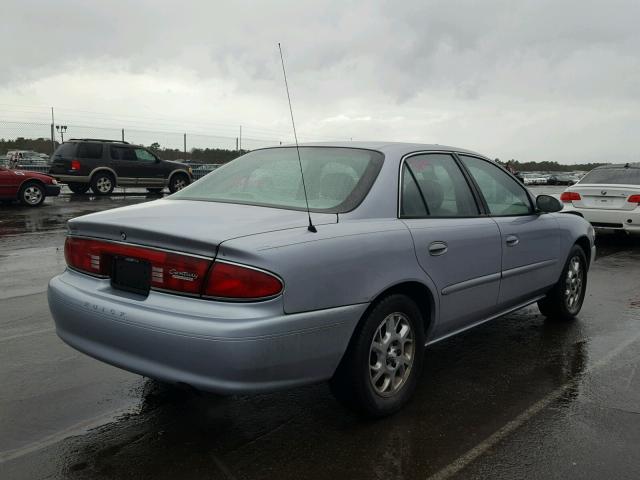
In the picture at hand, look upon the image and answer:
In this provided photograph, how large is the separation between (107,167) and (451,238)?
18.1m

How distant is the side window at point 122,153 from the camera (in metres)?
20.1

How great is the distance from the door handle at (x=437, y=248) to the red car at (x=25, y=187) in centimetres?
1453

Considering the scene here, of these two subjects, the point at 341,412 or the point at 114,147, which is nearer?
the point at 341,412

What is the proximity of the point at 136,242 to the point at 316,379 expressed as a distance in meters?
1.12

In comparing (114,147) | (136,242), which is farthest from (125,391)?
(114,147)

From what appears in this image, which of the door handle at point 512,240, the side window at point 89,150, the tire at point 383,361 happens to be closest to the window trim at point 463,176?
the door handle at point 512,240

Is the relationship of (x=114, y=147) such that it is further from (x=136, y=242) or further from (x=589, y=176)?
(x=136, y=242)

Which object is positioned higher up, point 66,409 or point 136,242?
point 136,242

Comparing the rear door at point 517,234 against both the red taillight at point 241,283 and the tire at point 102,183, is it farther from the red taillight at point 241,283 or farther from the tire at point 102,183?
the tire at point 102,183

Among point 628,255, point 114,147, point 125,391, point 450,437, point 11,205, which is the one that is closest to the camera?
point 450,437

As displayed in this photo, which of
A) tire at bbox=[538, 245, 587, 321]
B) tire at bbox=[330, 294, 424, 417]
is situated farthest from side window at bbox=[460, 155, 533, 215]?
tire at bbox=[330, 294, 424, 417]

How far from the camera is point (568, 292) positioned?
541 cm

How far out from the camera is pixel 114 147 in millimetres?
20156

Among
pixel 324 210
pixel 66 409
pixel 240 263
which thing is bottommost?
pixel 66 409
